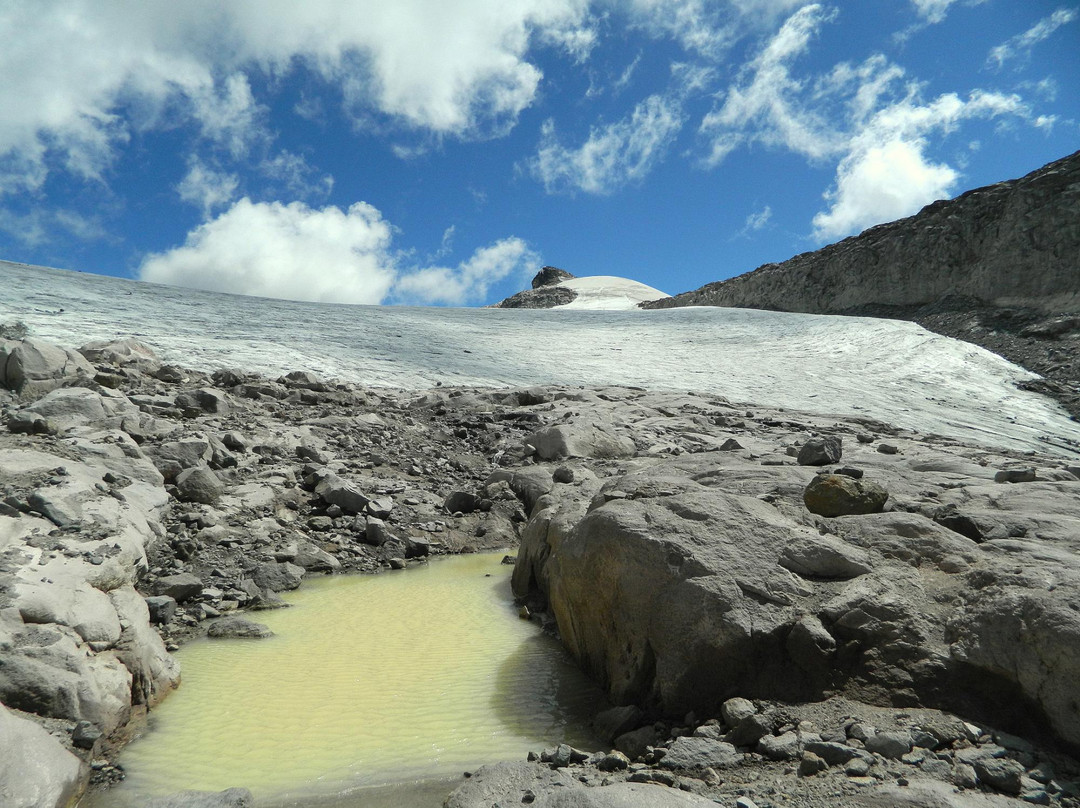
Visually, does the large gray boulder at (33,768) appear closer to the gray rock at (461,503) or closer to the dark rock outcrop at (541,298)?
the gray rock at (461,503)

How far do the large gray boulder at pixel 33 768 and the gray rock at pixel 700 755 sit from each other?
2536 mm

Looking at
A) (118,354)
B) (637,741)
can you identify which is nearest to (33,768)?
(637,741)

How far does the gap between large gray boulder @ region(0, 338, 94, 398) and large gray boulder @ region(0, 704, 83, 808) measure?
5588 mm

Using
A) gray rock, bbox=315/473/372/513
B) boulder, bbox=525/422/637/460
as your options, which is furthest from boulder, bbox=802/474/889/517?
gray rock, bbox=315/473/372/513

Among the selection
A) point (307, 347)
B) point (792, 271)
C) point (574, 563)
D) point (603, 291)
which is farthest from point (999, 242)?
point (603, 291)

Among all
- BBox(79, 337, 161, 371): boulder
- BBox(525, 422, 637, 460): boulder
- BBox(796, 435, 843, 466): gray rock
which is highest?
BBox(79, 337, 161, 371): boulder

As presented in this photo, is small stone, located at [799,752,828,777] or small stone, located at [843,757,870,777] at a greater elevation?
small stone, located at [843,757,870,777]

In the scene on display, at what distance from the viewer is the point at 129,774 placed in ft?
9.80

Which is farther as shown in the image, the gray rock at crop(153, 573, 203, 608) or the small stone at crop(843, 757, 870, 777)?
the gray rock at crop(153, 573, 203, 608)

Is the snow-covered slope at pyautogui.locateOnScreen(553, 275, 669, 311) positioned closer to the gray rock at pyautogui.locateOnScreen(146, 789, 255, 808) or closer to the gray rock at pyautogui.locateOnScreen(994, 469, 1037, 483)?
the gray rock at pyautogui.locateOnScreen(994, 469, 1037, 483)

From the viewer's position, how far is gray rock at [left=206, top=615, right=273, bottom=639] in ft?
15.5

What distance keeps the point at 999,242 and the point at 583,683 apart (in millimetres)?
24395

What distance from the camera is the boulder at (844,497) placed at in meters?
4.02

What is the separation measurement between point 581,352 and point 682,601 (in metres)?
15.2
